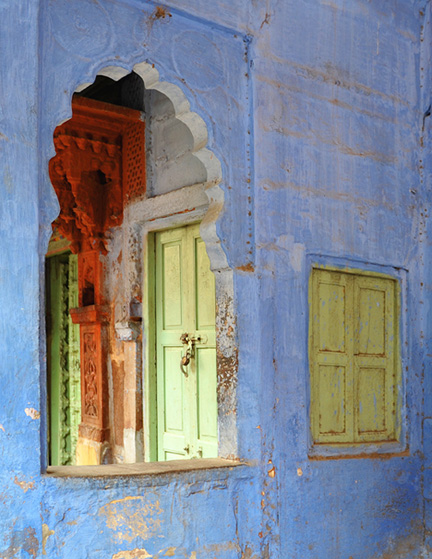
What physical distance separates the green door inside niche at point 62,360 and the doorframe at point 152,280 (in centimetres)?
131

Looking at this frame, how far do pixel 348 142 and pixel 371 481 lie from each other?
205 cm

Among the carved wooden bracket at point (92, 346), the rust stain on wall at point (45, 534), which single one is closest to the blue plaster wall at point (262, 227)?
the rust stain on wall at point (45, 534)

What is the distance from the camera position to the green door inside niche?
21.4ft

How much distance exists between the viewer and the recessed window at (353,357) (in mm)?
4043

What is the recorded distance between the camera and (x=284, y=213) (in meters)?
3.88

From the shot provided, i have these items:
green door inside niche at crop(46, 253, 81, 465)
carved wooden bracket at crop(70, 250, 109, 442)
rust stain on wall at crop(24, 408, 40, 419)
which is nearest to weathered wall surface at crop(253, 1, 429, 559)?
rust stain on wall at crop(24, 408, 40, 419)

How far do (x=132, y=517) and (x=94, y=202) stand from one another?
10.3ft

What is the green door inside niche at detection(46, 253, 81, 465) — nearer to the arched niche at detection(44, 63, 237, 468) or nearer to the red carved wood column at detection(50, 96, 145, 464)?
the red carved wood column at detection(50, 96, 145, 464)

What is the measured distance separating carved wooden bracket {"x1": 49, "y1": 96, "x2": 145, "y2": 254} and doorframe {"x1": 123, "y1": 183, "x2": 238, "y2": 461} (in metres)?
0.22

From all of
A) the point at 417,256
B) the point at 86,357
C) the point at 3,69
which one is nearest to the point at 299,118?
the point at 417,256

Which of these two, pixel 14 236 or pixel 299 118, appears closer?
pixel 14 236

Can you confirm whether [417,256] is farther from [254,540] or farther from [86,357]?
[86,357]

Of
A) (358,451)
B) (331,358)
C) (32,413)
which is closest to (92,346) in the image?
(331,358)

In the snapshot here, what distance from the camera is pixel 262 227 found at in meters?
3.75
